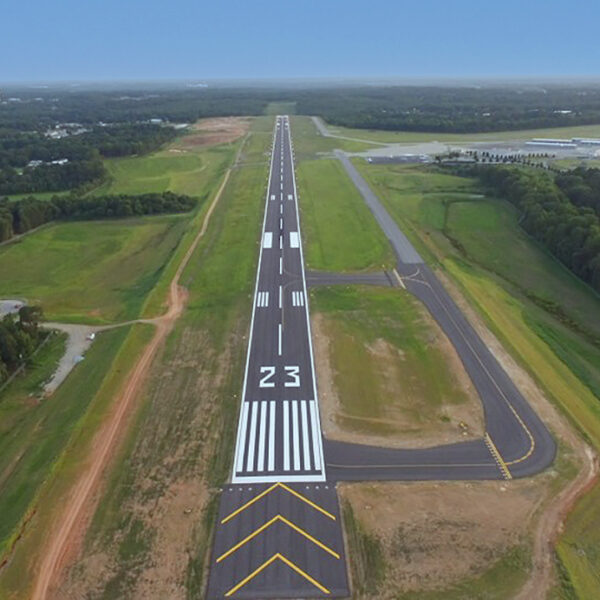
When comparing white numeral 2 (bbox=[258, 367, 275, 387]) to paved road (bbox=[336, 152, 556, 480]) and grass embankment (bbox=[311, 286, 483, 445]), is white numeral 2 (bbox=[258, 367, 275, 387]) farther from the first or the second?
paved road (bbox=[336, 152, 556, 480])

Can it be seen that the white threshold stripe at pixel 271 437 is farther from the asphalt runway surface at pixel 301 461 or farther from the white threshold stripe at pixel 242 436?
the white threshold stripe at pixel 242 436

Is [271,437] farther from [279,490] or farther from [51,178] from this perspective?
[51,178]

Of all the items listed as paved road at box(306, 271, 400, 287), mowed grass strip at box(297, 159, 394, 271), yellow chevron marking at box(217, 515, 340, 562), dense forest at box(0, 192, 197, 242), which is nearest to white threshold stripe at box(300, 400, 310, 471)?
yellow chevron marking at box(217, 515, 340, 562)

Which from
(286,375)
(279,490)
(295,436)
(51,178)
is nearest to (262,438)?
(295,436)

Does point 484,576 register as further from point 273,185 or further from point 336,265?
point 273,185

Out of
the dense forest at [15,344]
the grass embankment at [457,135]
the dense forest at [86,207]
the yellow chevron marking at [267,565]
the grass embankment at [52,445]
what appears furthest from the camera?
the grass embankment at [457,135]

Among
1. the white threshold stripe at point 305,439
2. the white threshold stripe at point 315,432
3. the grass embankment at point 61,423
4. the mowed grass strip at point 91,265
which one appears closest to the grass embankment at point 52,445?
the grass embankment at point 61,423

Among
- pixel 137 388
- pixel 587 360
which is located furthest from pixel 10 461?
pixel 587 360
